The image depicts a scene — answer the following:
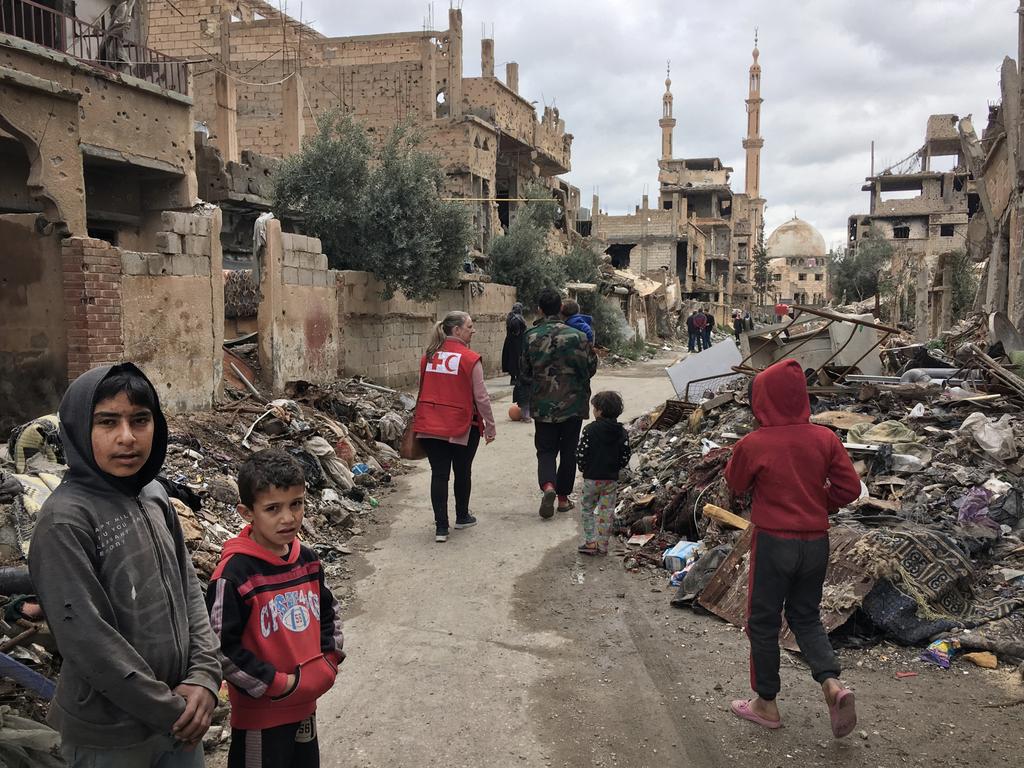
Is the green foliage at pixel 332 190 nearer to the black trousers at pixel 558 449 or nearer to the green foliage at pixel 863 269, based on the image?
the black trousers at pixel 558 449

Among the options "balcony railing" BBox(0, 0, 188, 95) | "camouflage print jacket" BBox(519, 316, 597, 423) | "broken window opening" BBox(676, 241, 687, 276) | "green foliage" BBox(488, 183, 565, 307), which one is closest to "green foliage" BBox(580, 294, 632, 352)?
"green foliage" BBox(488, 183, 565, 307)

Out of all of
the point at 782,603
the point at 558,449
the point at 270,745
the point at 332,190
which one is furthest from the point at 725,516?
the point at 332,190

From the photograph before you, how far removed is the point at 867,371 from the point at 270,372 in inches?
324

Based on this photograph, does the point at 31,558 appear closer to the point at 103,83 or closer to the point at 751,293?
the point at 103,83

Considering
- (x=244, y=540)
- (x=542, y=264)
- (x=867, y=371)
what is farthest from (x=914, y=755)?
(x=542, y=264)

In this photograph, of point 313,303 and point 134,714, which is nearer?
point 134,714

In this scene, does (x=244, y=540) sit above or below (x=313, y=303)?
below

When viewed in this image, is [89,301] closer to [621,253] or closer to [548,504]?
[548,504]

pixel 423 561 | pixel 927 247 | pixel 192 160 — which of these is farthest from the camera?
pixel 927 247

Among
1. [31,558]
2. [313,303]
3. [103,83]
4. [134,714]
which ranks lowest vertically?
[134,714]

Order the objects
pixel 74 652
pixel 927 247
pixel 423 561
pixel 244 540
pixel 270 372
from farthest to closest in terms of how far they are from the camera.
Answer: pixel 927 247 < pixel 270 372 < pixel 423 561 < pixel 244 540 < pixel 74 652

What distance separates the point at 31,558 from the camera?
1801 mm

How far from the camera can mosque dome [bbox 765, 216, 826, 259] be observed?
8844 centimetres

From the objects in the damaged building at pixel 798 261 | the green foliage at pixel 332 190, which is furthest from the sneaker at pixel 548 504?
the damaged building at pixel 798 261
